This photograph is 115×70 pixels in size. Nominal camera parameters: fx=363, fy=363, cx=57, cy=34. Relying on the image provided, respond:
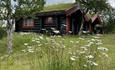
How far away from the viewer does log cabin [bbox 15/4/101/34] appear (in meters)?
41.5

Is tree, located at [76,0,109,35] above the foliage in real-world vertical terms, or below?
above

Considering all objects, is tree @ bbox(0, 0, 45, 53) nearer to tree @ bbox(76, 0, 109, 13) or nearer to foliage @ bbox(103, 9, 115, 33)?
tree @ bbox(76, 0, 109, 13)

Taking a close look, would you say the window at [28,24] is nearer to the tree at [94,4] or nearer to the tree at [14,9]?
the tree at [94,4]

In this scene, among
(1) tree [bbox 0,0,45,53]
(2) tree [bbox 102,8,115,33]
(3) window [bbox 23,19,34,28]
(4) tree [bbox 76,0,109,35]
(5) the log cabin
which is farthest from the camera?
(2) tree [bbox 102,8,115,33]

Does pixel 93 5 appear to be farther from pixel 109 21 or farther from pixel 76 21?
pixel 109 21

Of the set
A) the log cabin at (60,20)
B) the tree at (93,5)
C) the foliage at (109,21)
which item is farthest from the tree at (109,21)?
the tree at (93,5)

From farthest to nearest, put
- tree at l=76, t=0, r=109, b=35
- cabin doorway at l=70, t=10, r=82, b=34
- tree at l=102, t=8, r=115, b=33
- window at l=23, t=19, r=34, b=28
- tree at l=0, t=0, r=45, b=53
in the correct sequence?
1. tree at l=102, t=8, r=115, b=33
2. window at l=23, t=19, r=34, b=28
3. cabin doorway at l=70, t=10, r=82, b=34
4. tree at l=76, t=0, r=109, b=35
5. tree at l=0, t=0, r=45, b=53

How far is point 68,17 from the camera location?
42.6m

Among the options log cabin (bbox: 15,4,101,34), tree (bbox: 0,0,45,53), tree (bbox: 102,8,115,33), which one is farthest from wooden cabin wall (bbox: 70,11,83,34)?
tree (bbox: 0,0,45,53)

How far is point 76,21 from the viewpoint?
44688 mm

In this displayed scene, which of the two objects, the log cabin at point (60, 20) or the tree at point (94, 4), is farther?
the log cabin at point (60, 20)

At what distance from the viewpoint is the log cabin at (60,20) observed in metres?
41.5

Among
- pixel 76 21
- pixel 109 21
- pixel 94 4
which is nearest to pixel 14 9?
pixel 94 4

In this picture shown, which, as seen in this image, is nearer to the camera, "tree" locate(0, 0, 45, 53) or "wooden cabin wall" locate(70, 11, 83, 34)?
"tree" locate(0, 0, 45, 53)
